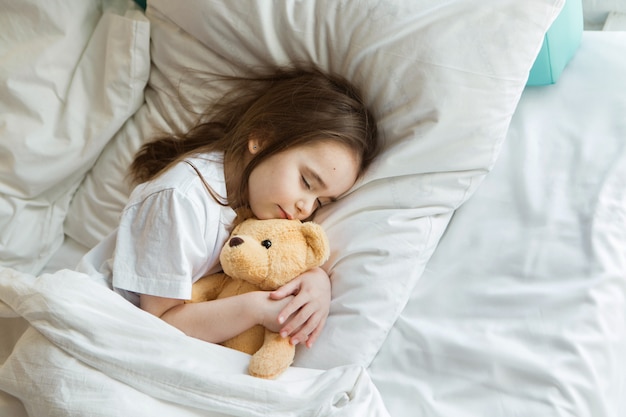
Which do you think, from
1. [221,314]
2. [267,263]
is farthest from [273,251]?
[221,314]

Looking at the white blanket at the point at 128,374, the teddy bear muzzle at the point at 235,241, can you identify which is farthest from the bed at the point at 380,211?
the teddy bear muzzle at the point at 235,241

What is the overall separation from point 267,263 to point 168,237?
0.15 m

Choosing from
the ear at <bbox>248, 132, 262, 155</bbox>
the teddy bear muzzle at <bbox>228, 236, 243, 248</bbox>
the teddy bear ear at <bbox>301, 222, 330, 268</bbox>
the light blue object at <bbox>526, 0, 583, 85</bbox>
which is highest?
the light blue object at <bbox>526, 0, 583, 85</bbox>

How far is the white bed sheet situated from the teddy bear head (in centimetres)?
18

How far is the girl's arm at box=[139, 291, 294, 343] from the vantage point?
3.30 feet

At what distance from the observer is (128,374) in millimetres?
917

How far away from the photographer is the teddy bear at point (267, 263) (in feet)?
3.21

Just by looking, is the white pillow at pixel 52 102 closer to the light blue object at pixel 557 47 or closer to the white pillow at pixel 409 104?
the white pillow at pixel 409 104

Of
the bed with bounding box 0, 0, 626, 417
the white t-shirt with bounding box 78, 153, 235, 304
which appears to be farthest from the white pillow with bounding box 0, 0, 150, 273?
the white t-shirt with bounding box 78, 153, 235, 304

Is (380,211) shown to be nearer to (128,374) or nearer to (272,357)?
(272,357)

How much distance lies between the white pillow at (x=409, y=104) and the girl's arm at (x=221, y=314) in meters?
0.09

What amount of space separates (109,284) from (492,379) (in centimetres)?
59

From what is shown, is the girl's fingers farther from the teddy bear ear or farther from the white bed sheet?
the white bed sheet

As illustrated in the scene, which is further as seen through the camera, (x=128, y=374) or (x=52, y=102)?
(x=52, y=102)
